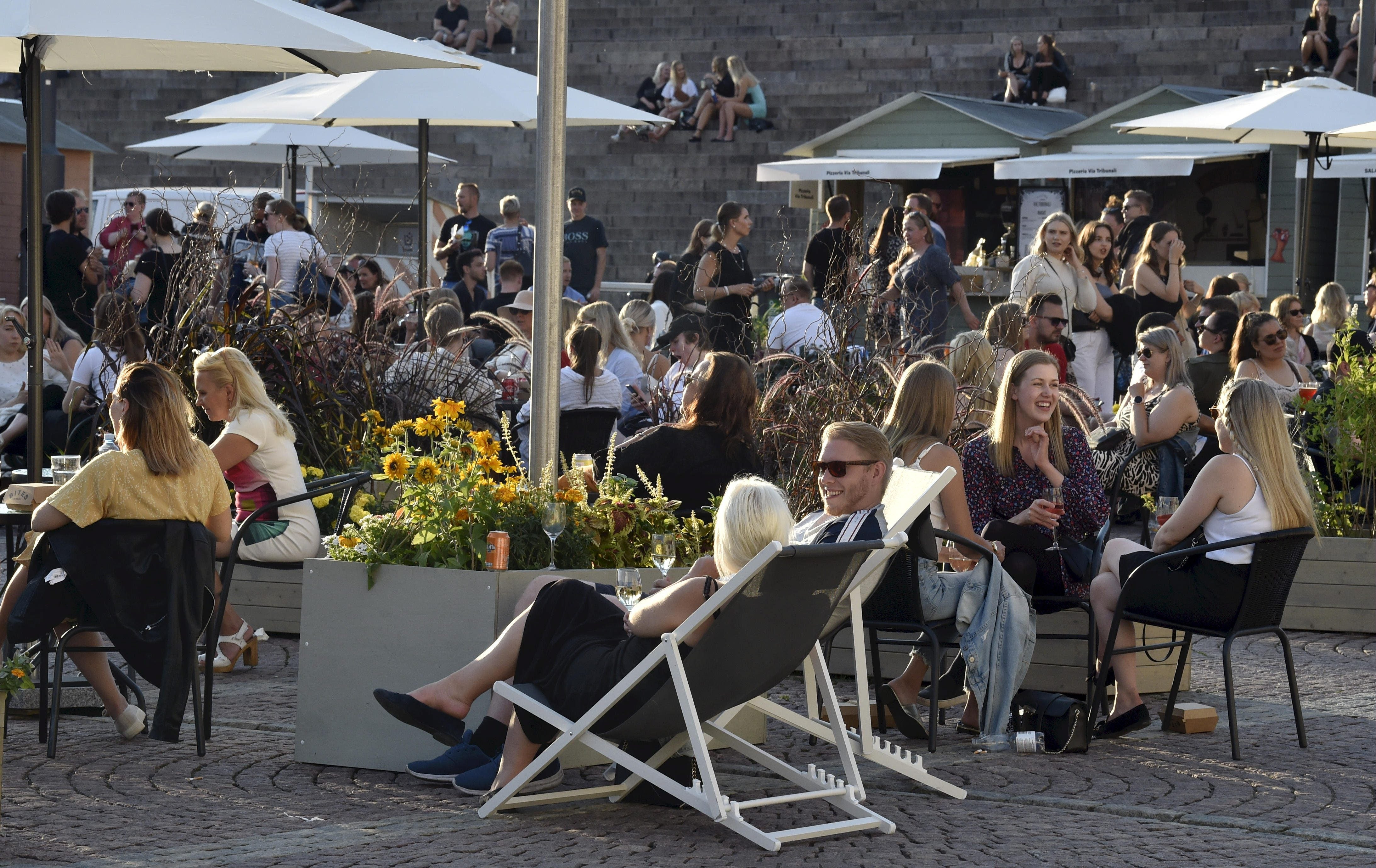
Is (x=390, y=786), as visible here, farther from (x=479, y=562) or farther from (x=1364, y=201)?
(x=1364, y=201)

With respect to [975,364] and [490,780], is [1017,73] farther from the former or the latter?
[490,780]

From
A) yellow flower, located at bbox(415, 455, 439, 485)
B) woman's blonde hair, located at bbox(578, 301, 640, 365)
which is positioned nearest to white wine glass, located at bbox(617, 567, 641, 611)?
yellow flower, located at bbox(415, 455, 439, 485)

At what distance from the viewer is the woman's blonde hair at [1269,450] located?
5.93 meters

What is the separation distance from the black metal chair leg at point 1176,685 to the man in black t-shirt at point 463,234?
9.16m

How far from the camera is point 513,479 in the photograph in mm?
5516

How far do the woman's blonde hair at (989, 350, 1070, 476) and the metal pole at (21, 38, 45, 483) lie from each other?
354 centimetres

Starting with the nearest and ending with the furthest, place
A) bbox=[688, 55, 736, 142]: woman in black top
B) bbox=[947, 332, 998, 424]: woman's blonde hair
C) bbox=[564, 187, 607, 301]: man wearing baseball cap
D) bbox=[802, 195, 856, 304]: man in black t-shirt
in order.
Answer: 1. bbox=[947, 332, 998, 424]: woman's blonde hair
2. bbox=[802, 195, 856, 304]: man in black t-shirt
3. bbox=[564, 187, 607, 301]: man wearing baseball cap
4. bbox=[688, 55, 736, 142]: woman in black top

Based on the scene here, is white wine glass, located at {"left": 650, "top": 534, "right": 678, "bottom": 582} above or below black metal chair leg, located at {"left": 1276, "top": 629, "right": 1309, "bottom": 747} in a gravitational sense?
above

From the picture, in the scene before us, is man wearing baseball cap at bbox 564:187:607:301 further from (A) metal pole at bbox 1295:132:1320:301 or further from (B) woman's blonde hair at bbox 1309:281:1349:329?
(B) woman's blonde hair at bbox 1309:281:1349:329

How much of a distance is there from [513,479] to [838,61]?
2184 cm

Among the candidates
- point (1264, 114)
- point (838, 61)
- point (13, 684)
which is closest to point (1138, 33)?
point (838, 61)

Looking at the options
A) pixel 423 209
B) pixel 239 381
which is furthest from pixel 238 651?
pixel 423 209

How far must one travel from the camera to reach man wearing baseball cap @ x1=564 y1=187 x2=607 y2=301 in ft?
51.2

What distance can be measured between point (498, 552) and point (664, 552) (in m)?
0.49
